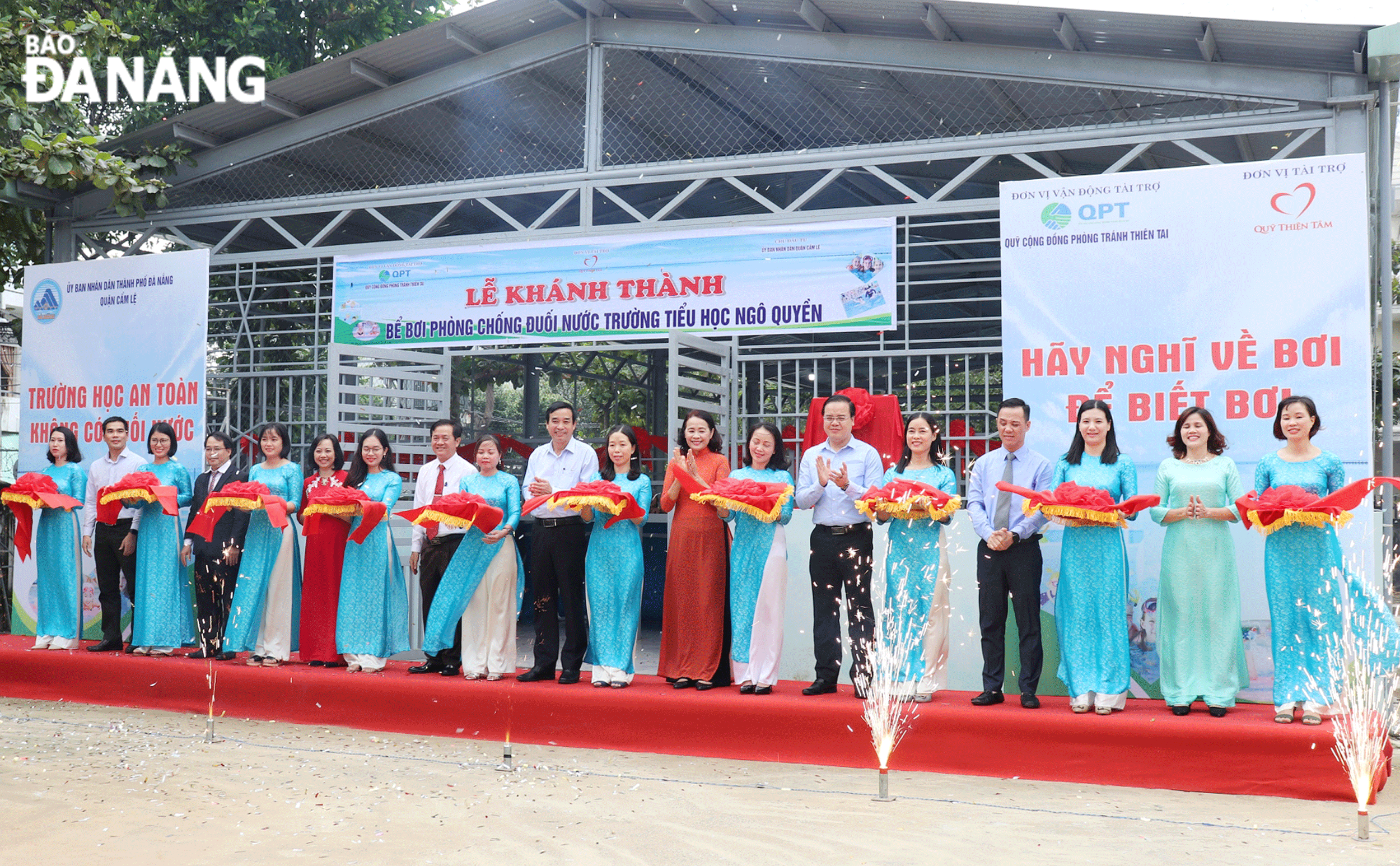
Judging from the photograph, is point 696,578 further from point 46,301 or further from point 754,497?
point 46,301

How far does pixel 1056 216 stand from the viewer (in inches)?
199

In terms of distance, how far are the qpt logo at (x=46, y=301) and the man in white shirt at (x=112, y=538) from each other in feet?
3.77

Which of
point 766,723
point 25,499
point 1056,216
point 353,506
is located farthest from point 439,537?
point 1056,216

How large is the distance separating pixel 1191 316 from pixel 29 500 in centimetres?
575

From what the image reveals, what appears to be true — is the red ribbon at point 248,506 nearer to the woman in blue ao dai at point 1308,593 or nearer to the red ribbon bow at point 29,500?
the red ribbon bow at point 29,500

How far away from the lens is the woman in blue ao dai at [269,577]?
5867 millimetres

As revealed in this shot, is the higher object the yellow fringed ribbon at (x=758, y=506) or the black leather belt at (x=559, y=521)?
the yellow fringed ribbon at (x=758, y=506)

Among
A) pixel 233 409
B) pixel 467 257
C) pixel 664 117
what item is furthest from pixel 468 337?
pixel 233 409

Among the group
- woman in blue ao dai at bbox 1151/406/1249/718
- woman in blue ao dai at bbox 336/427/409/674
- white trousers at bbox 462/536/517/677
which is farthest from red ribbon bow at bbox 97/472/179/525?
woman in blue ao dai at bbox 1151/406/1249/718

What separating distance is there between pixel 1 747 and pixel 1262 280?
211 inches

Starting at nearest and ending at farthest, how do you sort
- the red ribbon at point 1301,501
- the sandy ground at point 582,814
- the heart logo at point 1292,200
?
the sandy ground at point 582,814
the red ribbon at point 1301,501
the heart logo at point 1292,200

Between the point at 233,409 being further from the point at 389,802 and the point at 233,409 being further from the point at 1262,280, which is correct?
the point at 1262,280

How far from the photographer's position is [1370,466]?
4500mm

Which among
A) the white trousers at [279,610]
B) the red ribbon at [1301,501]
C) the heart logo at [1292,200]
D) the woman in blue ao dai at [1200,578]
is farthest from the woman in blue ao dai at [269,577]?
Answer: the heart logo at [1292,200]
